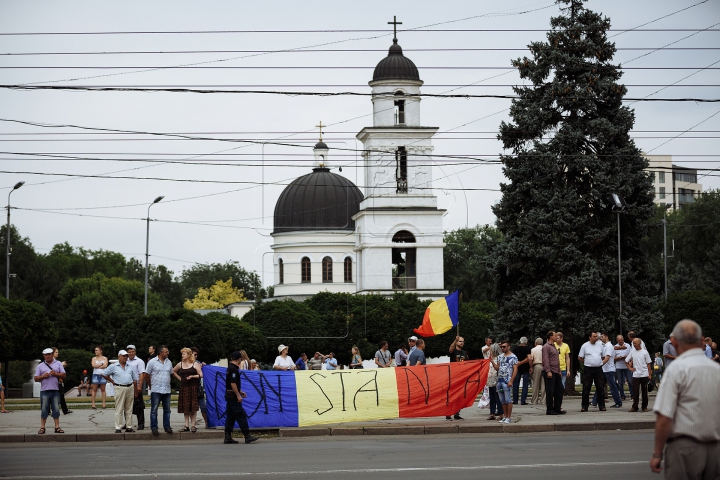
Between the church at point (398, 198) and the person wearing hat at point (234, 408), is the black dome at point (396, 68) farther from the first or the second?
the person wearing hat at point (234, 408)

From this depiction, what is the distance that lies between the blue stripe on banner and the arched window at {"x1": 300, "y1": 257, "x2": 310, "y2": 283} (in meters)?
68.2

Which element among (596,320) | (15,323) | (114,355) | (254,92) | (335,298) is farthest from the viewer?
(114,355)

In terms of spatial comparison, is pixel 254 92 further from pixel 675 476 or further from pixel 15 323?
Answer: pixel 15 323

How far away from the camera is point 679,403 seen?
806 cm

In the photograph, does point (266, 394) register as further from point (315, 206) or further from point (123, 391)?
point (315, 206)

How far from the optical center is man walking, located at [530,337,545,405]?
25141 mm

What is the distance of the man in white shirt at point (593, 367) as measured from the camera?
24.1m

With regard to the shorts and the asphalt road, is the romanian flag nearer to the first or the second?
the shorts

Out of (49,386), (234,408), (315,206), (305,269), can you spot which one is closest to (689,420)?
(234,408)

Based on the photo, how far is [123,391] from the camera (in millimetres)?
21188

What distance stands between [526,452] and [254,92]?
42.4ft

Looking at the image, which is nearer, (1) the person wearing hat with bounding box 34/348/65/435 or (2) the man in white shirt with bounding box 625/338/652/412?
(1) the person wearing hat with bounding box 34/348/65/435

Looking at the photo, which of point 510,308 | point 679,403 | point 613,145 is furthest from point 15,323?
point 679,403

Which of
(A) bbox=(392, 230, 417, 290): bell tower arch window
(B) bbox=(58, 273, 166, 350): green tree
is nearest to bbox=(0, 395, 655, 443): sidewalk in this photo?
(A) bbox=(392, 230, 417, 290): bell tower arch window
